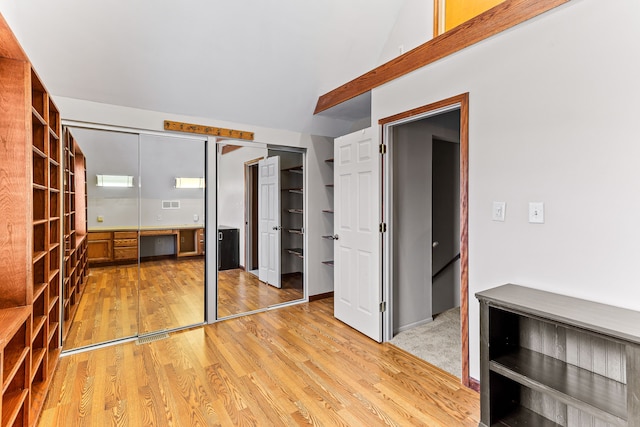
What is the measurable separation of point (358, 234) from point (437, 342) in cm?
121

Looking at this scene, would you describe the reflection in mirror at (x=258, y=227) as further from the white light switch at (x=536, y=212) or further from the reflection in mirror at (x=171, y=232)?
the white light switch at (x=536, y=212)

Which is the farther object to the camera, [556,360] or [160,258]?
[160,258]

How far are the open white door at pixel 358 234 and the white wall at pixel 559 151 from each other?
927 mm

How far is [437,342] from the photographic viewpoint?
115 inches

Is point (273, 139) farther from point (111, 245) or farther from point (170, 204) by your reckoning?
point (111, 245)

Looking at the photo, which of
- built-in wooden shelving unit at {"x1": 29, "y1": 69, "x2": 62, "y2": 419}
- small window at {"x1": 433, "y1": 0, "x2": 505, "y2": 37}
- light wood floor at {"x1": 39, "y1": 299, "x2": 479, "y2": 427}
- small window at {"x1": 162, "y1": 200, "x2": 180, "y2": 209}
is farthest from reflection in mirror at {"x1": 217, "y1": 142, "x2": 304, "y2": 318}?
small window at {"x1": 433, "y1": 0, "x2": 505, "y2": 37}

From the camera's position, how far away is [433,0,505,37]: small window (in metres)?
2.42

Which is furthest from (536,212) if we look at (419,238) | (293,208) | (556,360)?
(293,208)

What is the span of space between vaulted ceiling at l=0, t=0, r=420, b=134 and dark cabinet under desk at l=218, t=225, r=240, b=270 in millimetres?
1262

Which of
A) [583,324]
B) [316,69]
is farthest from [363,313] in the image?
[316,69]

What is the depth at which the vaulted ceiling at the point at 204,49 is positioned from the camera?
7.70 ft

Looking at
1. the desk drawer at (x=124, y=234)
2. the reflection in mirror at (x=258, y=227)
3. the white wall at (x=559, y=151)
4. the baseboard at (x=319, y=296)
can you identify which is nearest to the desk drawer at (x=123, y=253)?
the desk drawer at (x=124, y=234)

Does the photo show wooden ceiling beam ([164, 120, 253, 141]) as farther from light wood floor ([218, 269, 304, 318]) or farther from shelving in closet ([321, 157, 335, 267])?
light wood floor ([218, 269, 304, 318])

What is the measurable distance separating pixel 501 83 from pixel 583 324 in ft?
4.81
